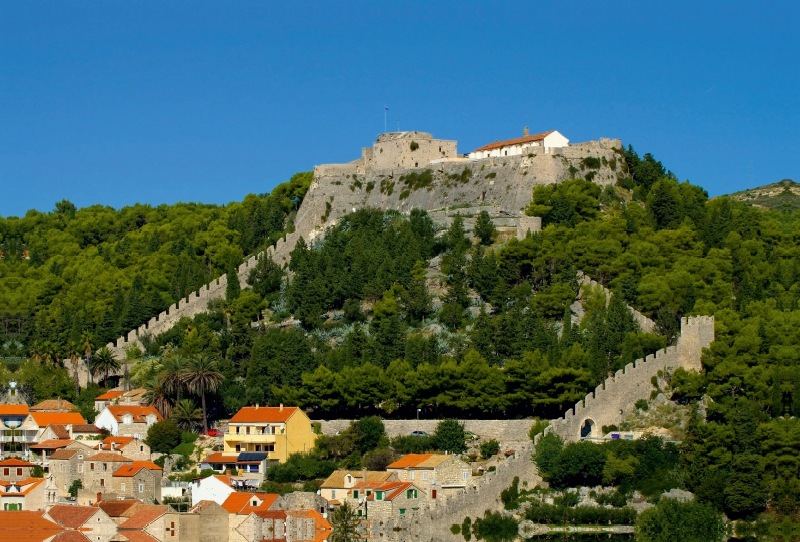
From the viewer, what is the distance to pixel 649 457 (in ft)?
204

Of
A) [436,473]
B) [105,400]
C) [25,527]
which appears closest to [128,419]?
[105,400]

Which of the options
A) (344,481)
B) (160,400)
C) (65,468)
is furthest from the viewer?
(160,400)

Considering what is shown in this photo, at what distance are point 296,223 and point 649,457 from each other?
132 ft

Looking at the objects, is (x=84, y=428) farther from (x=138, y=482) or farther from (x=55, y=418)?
(x=138, y=482)

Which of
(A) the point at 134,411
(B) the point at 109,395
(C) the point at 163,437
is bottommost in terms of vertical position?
(C) the point at 163,437

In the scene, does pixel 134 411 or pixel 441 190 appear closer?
pixel 134 411

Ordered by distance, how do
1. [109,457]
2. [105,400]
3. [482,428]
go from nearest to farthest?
[482,428], [109,457], [105,400]

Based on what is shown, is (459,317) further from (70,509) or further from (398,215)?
(70,509)

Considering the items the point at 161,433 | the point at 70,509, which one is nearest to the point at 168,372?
the point at 161,433

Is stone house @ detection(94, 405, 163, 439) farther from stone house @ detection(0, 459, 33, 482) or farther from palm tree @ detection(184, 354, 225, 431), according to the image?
stone house @ detection(0, 459, 33, 482)

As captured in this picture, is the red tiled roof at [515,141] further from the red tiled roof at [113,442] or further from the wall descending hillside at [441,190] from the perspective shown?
the red tiled roof at [113,442]

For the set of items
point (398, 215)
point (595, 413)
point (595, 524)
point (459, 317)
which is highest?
point (398, 215)

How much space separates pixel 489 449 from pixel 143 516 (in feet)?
47.2

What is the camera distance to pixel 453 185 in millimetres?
95938
